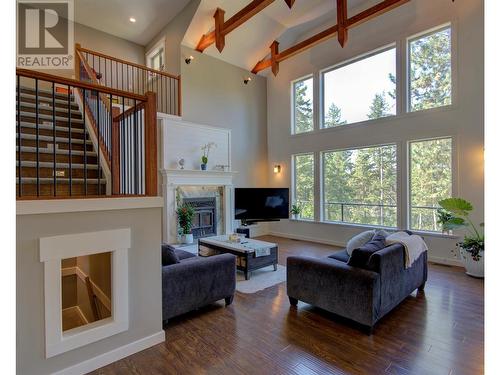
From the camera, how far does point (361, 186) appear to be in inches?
245

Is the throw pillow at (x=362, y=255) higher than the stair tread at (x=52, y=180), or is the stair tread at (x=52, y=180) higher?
the stair tread at (x=52, y=180)

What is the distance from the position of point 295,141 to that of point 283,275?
4221 mm

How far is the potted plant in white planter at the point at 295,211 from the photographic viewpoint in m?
7.31

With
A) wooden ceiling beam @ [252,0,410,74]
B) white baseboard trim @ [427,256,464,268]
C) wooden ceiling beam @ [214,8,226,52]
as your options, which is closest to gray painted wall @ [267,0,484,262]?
white baseboard trim @ [427,256,464,268]

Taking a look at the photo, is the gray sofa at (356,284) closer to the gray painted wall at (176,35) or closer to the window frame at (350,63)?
the window frame at (350,63)

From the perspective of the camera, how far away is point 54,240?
2029 millimetres

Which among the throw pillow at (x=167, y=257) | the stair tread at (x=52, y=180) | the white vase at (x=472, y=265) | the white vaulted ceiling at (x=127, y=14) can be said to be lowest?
the white vase at (x=472, y=265)

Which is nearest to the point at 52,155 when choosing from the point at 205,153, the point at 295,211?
the point at 205,153

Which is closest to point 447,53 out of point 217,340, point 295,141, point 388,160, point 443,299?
point 388,160

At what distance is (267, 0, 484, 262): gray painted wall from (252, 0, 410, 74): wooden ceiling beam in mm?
580

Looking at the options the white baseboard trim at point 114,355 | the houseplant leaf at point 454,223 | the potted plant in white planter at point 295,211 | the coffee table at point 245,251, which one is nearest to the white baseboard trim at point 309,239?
the potted plant in white planter at point 295,211

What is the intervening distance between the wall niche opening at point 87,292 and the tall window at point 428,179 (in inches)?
→ 216

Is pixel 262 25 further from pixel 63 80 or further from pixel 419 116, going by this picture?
pixel 63 80

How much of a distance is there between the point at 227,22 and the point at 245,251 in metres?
4.96
